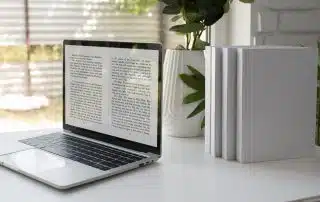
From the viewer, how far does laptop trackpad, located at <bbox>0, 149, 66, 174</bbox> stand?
1020 millimetres

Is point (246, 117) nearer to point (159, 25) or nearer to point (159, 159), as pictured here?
point (159, 159)

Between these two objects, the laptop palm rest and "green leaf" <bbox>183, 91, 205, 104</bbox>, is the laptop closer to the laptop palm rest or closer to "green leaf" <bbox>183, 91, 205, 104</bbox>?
the laptop palm rest

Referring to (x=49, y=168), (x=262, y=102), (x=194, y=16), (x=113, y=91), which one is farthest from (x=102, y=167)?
(x=194, y=16)

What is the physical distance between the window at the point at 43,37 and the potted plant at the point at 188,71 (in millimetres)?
233

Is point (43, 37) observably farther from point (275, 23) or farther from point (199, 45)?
point (275, 23)

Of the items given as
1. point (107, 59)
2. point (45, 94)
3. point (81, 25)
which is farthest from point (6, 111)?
point (107, 59)

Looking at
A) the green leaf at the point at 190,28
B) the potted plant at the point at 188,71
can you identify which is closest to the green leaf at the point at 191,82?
the potted plant at the point at 188,71

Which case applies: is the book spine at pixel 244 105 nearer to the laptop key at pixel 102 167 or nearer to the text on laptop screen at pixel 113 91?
the text on laptop screen at pixel 113 91

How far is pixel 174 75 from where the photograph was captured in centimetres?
132

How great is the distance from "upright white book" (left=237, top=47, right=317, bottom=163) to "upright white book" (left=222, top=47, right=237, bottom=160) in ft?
0.04

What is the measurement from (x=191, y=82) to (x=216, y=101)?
0.54ft

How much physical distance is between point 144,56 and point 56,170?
0.29 metres

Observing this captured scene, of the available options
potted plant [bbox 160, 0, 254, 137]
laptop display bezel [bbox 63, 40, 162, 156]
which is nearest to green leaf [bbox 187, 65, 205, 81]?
potted plant [bbox 160, 0, 254, 137]

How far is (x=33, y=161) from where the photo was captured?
1069 millimetres
